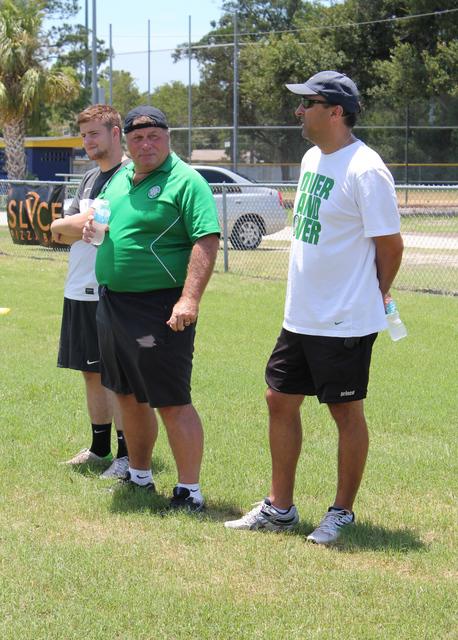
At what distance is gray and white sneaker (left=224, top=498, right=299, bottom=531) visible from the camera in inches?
183

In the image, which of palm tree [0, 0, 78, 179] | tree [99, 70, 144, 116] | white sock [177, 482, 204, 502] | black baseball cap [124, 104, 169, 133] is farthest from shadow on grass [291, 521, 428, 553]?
tree [99, 70, 144, 116]

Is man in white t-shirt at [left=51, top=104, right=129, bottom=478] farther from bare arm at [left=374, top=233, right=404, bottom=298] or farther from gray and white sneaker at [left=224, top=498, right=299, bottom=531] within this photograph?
bare arm at [left=374, top=233, right=404, bottom=298]

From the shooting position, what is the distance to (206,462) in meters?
5.65

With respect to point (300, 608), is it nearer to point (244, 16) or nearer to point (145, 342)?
point (145, 342)

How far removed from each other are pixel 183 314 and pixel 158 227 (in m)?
0.45

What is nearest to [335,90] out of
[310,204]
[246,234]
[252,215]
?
[310,204]

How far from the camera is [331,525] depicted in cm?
451

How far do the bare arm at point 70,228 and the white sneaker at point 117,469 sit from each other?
1301 mm

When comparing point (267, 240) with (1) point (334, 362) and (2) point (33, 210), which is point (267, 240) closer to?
(2) point (33, 210)

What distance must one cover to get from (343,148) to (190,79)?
33.7m

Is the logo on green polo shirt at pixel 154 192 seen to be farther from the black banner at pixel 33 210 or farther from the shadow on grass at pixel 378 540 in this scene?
the black banner at pixel 33 210

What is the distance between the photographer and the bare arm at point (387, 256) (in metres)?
4.33

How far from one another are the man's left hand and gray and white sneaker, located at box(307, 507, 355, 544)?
113 cm

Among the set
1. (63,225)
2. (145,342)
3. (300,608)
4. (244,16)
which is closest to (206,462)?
(145,342)
